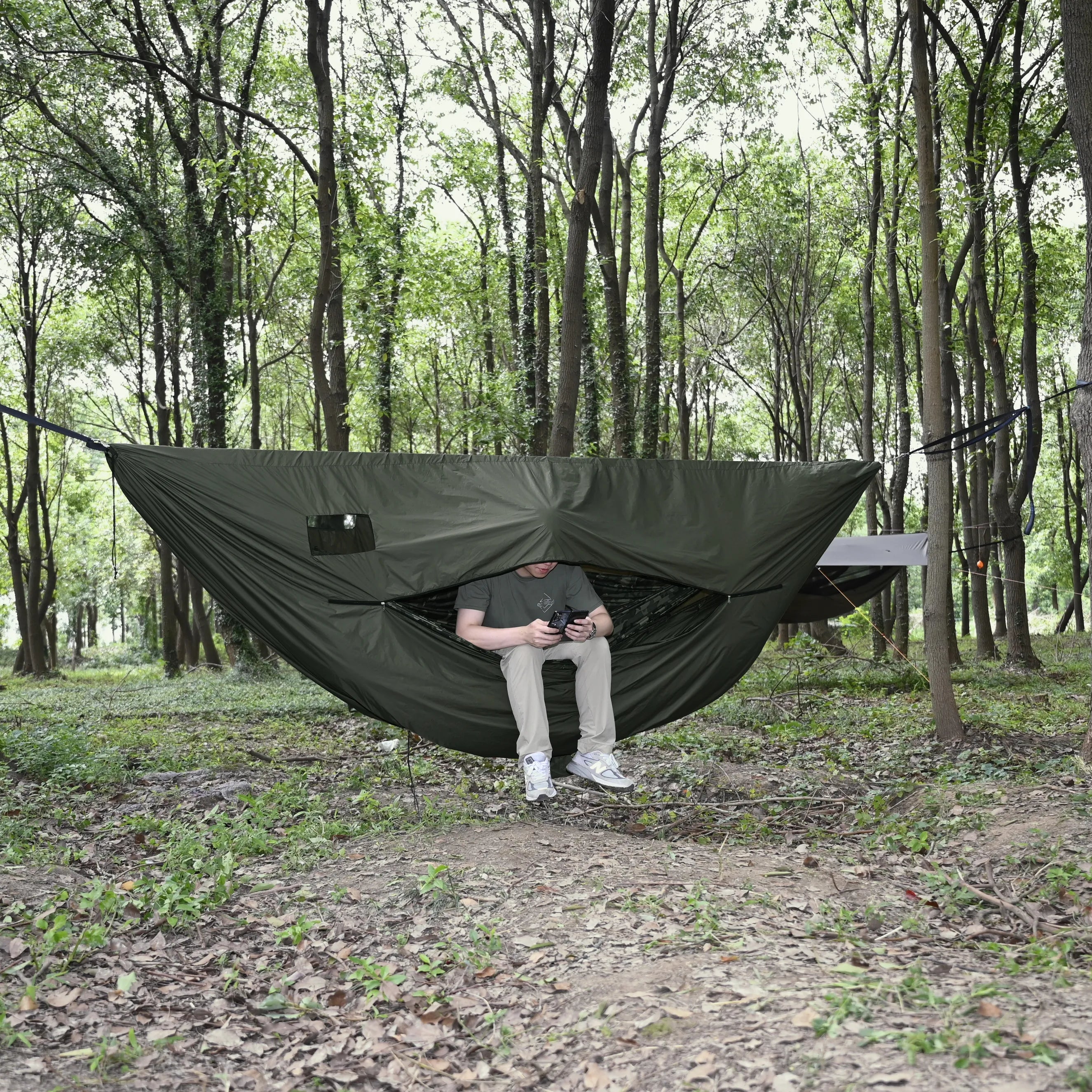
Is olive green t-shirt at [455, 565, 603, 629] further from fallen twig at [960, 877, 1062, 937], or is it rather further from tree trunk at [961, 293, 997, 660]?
tree trunk at [961, 293, 997, 660]

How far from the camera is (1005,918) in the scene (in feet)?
8.23

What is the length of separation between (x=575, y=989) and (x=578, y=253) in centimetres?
524

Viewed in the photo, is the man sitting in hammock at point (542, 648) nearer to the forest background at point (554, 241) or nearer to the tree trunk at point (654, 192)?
the forest background at point (554, 241)

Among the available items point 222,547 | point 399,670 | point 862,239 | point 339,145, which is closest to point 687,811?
point 399,670

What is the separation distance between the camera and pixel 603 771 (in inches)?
154

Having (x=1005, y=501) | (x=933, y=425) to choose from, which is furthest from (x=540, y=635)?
(x=1005, y=501)

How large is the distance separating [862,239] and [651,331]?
2933 millimetres

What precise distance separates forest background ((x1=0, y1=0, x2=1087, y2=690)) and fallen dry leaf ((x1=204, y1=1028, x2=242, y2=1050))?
→ 11.8 feet

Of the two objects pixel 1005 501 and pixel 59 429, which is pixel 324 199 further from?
pixel 1005 501

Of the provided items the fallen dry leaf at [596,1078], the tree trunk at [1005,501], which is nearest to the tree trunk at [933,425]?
the fallen dry leaf at [596,1078]

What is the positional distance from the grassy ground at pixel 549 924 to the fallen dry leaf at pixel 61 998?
0.4 inches

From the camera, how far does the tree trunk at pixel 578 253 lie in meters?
6.44

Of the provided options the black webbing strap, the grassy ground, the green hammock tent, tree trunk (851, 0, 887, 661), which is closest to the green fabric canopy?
the black webbing strap

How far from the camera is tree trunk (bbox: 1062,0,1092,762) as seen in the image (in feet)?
11.9
